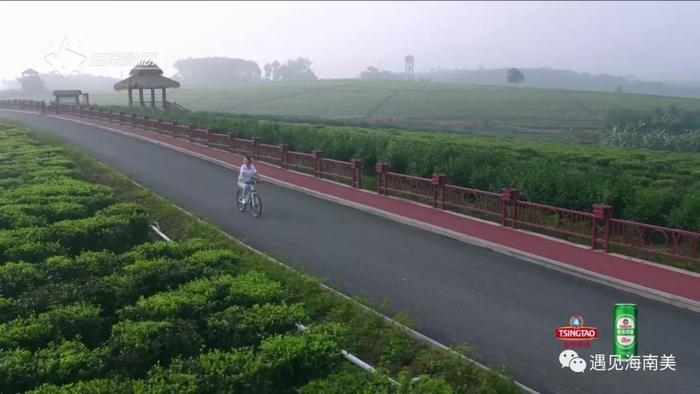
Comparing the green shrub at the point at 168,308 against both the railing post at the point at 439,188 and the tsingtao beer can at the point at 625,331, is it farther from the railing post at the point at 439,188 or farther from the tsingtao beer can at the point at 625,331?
the railing post at the point at 439,188

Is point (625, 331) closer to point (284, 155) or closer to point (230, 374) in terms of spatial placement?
point (230, 374)

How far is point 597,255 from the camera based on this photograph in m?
11.4

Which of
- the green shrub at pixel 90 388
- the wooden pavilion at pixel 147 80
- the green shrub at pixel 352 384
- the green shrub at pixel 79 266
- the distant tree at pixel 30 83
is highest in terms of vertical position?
the distant tree at pixel 30 83

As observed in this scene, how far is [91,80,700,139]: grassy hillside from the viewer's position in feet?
214

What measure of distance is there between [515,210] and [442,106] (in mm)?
69607

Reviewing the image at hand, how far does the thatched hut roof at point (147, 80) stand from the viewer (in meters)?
42.6

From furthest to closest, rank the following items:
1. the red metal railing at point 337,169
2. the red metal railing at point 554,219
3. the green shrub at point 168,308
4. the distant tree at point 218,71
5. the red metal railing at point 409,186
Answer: the distant tree at point 218,71 < the red metal railing at point 337,169 < the red metal railing at point 409,186 < the red metal railing at point 554,219 < the green shrub at point 168,308

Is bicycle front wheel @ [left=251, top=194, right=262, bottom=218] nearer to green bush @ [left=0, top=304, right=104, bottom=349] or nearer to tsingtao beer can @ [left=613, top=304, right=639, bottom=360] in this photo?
green bush @ [left=0, top=304, right=104, bottom=349]

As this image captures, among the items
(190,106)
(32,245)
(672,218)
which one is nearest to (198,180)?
(32,245)

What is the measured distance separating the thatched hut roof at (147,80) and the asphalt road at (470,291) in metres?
27.6

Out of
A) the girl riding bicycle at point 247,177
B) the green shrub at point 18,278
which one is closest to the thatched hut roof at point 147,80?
the girl riding bicycle at point 247,177

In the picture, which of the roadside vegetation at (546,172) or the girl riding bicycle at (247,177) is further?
the girl riding bicycle at (247,177)

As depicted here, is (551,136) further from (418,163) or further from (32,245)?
(32,245)

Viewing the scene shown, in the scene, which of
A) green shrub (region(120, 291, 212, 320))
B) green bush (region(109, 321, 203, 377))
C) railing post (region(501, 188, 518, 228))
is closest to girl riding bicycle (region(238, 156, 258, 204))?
railing post (region(501, 188, 518, 228))
